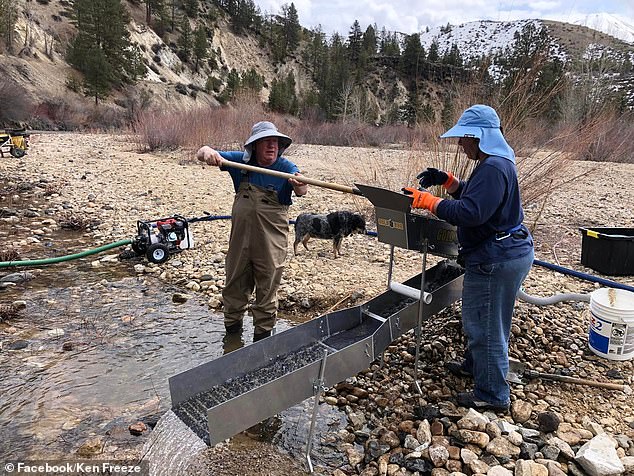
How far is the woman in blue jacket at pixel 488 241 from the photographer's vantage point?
2871mm

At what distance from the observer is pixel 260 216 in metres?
3.95

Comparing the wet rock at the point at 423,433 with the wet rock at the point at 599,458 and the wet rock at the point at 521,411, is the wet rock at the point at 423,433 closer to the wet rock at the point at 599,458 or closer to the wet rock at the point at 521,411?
the wet rock at the point at 521,411

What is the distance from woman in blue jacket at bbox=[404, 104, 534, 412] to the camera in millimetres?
2871

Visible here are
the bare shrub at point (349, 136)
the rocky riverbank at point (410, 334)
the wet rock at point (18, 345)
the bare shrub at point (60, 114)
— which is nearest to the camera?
the rocky riverbank at point (410, 334)

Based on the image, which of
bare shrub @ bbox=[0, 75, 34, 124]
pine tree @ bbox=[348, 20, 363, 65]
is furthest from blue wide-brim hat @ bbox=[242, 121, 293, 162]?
pine tree @ bbox=[348, 20, 363, 65]

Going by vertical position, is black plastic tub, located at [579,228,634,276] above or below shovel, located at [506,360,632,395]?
above

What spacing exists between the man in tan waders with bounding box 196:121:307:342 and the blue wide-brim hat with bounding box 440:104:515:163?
1369 millimetres

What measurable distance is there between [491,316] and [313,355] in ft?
4.22

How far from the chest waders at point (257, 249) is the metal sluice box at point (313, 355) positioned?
635 mm

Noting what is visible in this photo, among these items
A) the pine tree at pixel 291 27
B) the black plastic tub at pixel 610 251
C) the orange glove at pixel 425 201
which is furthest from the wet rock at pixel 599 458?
the pine tree at pixel 291 27

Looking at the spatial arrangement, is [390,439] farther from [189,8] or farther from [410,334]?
[189,8]

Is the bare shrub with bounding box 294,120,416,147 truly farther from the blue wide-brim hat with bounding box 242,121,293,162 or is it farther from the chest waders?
the chest waders

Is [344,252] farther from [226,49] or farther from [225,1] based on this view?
[225,1]

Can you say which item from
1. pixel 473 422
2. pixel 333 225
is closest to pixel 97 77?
pixel 333 225
